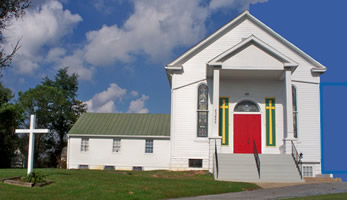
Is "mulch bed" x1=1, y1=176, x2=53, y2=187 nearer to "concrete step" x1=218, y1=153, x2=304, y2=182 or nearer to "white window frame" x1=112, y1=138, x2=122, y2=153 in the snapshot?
"concrete step" x1=218, y1=153, x2=304, y2=182

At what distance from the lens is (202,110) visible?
21.5 meters

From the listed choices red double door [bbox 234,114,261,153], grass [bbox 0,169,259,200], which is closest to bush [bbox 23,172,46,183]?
grass [bbox 0,169,259,200]

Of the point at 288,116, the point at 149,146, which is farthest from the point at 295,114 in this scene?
the point at 149,146

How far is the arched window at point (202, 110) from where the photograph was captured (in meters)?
21.4

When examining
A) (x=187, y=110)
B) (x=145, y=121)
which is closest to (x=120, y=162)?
(x=145, y=121)

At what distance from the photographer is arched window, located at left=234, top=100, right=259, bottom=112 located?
21.4 meters

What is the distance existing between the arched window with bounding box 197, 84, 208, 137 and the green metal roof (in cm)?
639

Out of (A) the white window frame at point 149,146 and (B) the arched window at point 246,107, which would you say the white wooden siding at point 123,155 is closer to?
(A) the white window frame at point 149,146

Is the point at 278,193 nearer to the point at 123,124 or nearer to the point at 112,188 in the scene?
the point at 112,188

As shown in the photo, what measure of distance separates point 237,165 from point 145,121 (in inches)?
536

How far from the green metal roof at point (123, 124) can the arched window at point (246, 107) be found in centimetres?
756

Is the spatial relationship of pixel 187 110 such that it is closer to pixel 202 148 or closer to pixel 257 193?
pixel 202 148

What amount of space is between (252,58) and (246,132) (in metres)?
4.34

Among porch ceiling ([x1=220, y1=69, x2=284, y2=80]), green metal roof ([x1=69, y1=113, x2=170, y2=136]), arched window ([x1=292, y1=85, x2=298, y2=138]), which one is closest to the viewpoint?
porch ceiling ([x1=220, y1=69, x2=284, y2=80])
